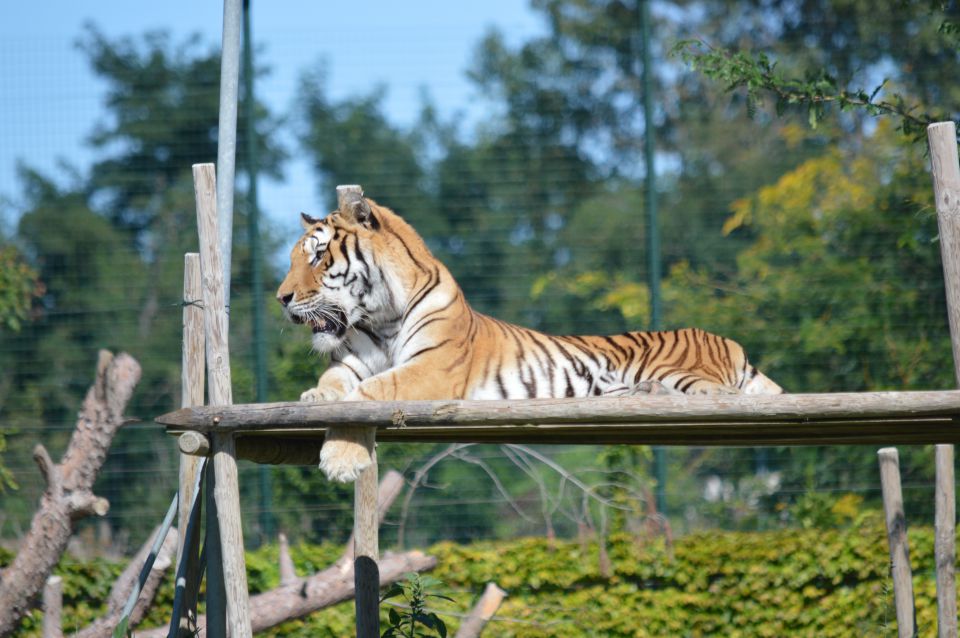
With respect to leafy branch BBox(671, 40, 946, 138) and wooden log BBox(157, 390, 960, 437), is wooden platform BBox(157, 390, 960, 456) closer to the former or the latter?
wooden log BBox(157, 390, 960, 437)

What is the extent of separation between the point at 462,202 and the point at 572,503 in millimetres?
2013

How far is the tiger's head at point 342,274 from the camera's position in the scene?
11.7 feet

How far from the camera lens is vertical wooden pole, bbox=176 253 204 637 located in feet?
11.4

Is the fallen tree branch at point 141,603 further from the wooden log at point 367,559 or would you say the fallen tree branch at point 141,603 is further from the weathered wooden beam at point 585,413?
the weathered wooden beam at point 585,413

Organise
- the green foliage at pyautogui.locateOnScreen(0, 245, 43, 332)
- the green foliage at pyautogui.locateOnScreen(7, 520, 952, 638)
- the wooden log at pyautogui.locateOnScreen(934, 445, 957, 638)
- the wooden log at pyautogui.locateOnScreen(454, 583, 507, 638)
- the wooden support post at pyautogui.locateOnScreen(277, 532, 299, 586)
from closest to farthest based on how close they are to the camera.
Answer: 1. the wooden log at pyautogui.locateOnScreen(454, 583, 507, 638)
2. the wooden log at pyautogui.locateOnScreen(934, 445, 957, 638)
3. the wooden support post at pyautogui.locateOnScreen(277, 532, 299, 586)
4. the green foliage at pyautogui.locateOnScreen(7, 520, 952, 638)
5. the green foliage at pyautogui.locateOnScreen(0, 245, 43, 332)

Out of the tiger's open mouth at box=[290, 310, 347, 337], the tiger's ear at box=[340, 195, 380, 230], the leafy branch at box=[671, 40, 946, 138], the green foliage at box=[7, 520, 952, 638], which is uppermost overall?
the leafy branch at box=[671, 40, 946, 138]

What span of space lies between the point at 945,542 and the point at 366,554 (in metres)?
2.40

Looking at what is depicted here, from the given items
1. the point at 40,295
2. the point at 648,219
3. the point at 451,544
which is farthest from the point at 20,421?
the point at 648,219

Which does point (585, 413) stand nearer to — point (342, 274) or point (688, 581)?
point (342, 274)

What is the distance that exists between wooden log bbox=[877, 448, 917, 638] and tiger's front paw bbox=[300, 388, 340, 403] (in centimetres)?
228

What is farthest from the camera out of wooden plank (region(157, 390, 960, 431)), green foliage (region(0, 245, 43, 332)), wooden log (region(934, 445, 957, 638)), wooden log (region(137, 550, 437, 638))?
green foliage (region(0, 245, 43, 332))

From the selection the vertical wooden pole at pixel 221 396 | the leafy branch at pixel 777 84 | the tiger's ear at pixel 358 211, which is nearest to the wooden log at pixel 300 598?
the vertical wooden pole at pixel 221 396

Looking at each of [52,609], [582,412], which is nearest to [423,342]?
[582,412]

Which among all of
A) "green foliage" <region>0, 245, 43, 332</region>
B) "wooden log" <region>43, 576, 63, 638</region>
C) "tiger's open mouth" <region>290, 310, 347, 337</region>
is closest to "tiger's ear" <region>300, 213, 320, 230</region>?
"tiger's open mouth" <region>290, 310, 347, 337</region>
